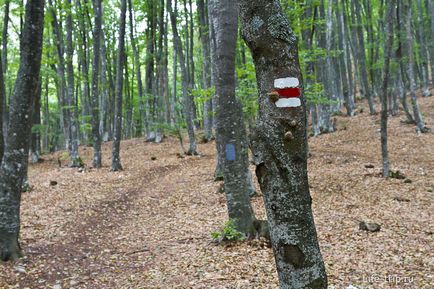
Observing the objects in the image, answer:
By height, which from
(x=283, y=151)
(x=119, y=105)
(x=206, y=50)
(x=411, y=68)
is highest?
(x=206, y=50)

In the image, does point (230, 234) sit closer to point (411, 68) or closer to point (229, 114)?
point (229, 114)

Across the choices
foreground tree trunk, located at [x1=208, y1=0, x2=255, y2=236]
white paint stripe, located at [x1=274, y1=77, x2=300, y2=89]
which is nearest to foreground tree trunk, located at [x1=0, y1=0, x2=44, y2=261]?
foreground tree trunk, located at [x1=208, y1=0, x2=255, y2=236]

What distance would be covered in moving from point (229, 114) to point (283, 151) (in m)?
3.95

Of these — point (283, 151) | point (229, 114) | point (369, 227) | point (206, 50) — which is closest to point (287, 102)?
point (283, 151)

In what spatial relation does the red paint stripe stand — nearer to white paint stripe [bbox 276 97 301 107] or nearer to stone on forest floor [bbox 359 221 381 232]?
white paint stripe [bbox 276 97 301 107]

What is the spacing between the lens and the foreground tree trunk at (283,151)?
7.75 feet

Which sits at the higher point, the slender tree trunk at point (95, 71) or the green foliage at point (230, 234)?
the slender tree trunk at point (95, 71)

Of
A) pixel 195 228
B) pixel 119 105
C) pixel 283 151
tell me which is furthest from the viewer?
pixel 119 105

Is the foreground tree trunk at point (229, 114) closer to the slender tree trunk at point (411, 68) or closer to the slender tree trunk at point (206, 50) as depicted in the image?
the slender tree trunk at point (206, 50)

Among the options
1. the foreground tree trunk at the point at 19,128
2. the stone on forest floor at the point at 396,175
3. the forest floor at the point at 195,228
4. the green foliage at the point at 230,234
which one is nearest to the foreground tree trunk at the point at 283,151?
the forest floor at the point at 195,228

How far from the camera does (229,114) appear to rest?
6.27 meters

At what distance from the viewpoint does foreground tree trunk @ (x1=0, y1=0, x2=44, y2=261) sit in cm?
556

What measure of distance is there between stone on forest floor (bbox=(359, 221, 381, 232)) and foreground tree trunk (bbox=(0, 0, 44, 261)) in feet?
19.0

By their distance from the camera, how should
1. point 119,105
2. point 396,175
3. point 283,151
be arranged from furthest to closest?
1. point 119,105
2. point 396,175
3. point 283,151
